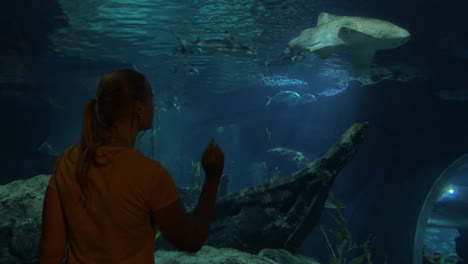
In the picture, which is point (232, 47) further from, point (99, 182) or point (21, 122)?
point (21, 122)

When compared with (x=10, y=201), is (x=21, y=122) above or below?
below

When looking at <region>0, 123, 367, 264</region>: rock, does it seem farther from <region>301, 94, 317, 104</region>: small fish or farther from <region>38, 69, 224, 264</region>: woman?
<region>301, 94, 317, 104</region>: small fish

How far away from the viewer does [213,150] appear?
1736 mm

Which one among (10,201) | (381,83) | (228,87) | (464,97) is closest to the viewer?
(10,201)

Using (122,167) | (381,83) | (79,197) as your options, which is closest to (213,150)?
(122,167)

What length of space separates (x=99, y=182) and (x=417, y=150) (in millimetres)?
13542

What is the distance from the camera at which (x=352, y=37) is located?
6.31m

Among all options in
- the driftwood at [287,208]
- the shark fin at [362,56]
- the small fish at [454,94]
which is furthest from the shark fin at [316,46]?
the small fish at [454,94]

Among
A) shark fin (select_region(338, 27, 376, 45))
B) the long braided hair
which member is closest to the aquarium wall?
shark fin (select_region(338, 27, 376, 45))

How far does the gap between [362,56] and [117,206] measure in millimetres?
7350

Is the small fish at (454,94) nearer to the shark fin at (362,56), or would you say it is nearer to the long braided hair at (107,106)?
the shark fin at (362,56)

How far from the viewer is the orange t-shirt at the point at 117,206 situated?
5.32 ft

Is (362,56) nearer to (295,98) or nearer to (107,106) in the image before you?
(107,106)

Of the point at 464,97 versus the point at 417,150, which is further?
the point at 417,150
